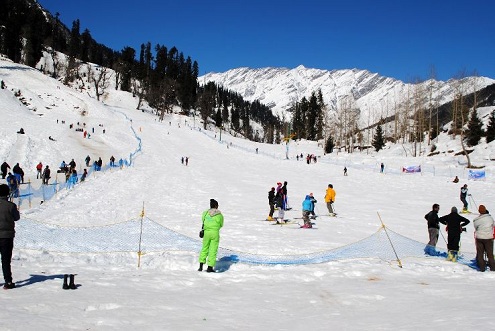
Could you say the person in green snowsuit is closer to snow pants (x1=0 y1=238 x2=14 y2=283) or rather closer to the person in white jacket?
snow pants (x1=0 y1=238 x2=14 y2=283)

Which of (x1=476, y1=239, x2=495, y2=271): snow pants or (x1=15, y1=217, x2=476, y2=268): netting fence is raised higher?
(x1=476, y1=239, x2=495, y2=271): snow pants

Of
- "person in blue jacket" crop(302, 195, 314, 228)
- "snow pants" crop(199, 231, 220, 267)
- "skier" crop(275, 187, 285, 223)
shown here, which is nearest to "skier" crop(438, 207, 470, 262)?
"person in blue jacket" crop(302, 195, 314, 228)

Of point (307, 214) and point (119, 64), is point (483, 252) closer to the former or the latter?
point (307, 214)

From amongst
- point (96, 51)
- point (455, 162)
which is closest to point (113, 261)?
point (455, 162)

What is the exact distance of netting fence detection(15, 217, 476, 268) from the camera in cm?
1151

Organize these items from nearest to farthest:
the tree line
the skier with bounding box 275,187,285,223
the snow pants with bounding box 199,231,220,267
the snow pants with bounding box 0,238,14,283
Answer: the snow pants with bounding box 0,238,14,283
the snow pants with bounding box 199,231,220,267
the skier with bounding box 275,187,285,223
the tree line

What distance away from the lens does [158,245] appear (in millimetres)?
12633

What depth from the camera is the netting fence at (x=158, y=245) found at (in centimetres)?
1151

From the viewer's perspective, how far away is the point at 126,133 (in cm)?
6481

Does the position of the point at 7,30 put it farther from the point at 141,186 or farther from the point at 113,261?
the point at 113,261

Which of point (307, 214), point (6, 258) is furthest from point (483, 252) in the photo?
point (6, 258)

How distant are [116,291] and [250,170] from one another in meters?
36.9

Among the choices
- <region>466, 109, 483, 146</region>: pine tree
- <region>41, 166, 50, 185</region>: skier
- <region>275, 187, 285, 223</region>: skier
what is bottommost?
<region>275, 187, 285, 223</region>: skier

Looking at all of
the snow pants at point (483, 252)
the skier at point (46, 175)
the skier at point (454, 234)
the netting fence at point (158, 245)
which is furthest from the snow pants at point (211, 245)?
the skier at point (46, 175)
